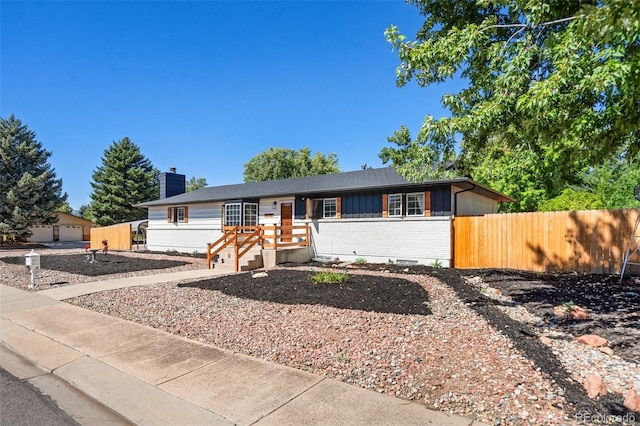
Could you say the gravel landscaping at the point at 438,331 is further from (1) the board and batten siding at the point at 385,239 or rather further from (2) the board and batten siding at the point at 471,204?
(2) the board and batten siding at the point at 471,204

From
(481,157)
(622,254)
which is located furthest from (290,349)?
(622,254)

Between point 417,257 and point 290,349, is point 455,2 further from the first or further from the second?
point 290,349

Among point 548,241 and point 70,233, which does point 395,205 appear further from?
point 70,233

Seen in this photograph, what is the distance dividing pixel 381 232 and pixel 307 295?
6.81 meters

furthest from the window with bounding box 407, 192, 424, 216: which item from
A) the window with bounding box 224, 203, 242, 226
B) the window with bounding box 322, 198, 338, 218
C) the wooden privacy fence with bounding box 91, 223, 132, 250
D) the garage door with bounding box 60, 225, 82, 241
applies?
the garage door with bounding box 60, 225, 82, 241

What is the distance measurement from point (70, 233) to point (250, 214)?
35472 mm

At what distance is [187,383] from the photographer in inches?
146

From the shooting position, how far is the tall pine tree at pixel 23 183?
28.3 metres

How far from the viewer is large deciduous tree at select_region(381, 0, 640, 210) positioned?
12.3ft

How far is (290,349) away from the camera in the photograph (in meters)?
4.55

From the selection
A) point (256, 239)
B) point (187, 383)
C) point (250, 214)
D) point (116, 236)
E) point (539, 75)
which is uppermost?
point (539, 75)

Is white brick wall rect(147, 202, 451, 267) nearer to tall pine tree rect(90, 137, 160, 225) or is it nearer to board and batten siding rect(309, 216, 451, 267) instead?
board and batten siding rect(309, 216, 451, 267)

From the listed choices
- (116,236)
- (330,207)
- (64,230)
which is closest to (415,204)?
(330,207)

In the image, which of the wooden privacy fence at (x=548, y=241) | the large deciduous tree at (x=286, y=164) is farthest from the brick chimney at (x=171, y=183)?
the wooden privacy fence at (x=548, y=241)
